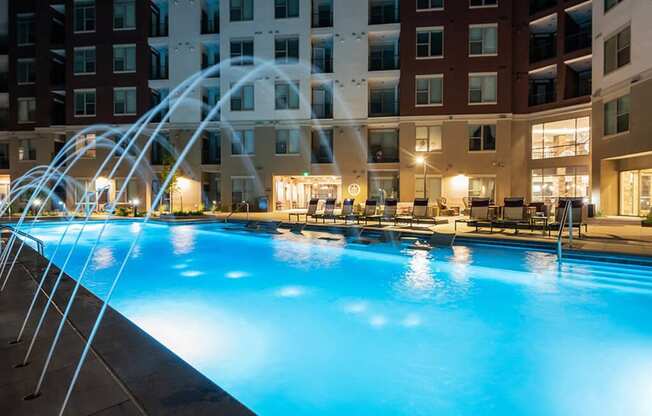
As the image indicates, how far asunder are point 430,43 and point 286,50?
403 inches

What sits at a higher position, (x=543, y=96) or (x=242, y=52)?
(x=242, y=52)

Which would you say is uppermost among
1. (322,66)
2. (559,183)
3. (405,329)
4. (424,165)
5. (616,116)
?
(322,66)

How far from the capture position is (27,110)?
33.4 meters

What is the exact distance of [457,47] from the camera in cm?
2623

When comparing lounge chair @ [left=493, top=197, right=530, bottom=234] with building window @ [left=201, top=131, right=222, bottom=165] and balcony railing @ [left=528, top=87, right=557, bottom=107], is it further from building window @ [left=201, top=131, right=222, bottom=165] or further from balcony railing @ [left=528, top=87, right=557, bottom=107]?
building window @ [left=201, top=131, right=222, bottom=165]

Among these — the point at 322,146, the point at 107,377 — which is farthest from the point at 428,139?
the point at 107,377

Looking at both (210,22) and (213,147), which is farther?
(213,147)

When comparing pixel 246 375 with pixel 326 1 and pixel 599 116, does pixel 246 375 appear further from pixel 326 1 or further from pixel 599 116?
pixel 326 1

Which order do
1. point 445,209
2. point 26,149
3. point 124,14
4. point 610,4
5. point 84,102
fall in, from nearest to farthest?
point 610,4, point 445,209, point 124,14, point 84,102, point 26,149

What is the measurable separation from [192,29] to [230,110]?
706 cm

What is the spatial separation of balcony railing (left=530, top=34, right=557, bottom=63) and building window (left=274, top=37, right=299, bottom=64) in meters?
16.3

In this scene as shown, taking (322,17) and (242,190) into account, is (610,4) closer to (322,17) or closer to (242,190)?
(322,17)

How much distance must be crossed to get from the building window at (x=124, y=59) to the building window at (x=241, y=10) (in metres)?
8.78


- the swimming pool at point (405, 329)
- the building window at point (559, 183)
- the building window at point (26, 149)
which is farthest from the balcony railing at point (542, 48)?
the building window at point (26, 149)
